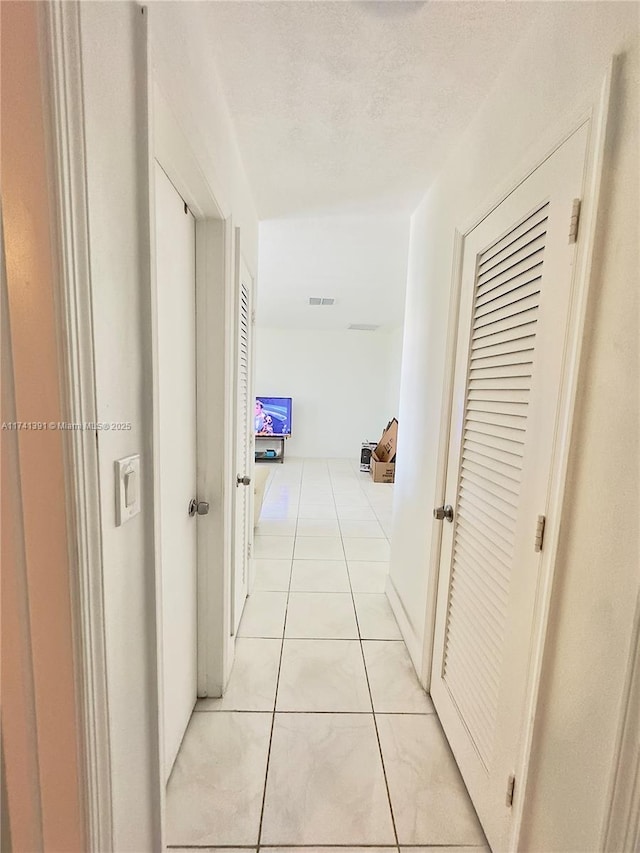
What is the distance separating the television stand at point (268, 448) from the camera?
21.4 ft

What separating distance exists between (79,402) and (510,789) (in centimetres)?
143

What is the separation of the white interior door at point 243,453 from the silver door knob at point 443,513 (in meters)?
0.94

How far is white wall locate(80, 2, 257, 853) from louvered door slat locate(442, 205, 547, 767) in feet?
3.14

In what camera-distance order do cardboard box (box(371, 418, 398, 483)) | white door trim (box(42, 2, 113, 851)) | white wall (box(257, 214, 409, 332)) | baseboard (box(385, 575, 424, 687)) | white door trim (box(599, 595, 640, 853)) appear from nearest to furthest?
white door trim (box(42, 2, 113, 851))
white door trim (box(599, 595, 640, 853))
baseboard (box(385, 575, 424, 687))
white wall (box(257, 214, 409, 332))
cardboard box (box(371, 418, 398, 483))

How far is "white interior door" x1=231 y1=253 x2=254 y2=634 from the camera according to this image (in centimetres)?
186

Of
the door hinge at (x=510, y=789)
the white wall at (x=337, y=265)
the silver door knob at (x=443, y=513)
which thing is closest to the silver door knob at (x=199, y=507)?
the silver door knob at (x=443, y=513)

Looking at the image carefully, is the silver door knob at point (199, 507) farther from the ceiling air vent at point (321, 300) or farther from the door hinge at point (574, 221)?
the ceiling air vent at point (321, 300)

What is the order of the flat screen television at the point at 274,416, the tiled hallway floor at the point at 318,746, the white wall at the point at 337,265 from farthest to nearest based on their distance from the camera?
1. the flat screen television at the point at 274,416
2. the white wall at the point at 337,265
3. the tiled hallway floor at the point at 318,746

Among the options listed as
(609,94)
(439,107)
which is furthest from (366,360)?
(609,94)

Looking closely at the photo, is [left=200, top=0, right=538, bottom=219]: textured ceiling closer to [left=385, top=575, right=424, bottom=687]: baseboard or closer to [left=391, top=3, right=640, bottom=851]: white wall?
[left=391, top=3, right=640, bottom=851]: white wall

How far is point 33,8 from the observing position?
497 mm

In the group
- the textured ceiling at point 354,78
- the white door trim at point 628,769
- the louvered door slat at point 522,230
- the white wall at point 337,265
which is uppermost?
the white wall at point 337,265

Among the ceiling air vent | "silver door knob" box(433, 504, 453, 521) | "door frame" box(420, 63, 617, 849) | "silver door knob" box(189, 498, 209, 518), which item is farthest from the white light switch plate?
the ceiling air vent

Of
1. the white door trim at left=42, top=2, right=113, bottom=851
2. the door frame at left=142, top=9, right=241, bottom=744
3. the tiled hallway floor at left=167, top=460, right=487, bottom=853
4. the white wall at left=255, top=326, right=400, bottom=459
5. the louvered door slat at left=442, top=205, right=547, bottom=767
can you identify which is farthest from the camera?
the white wall at left=255, top=326, right=400, bottom=459
